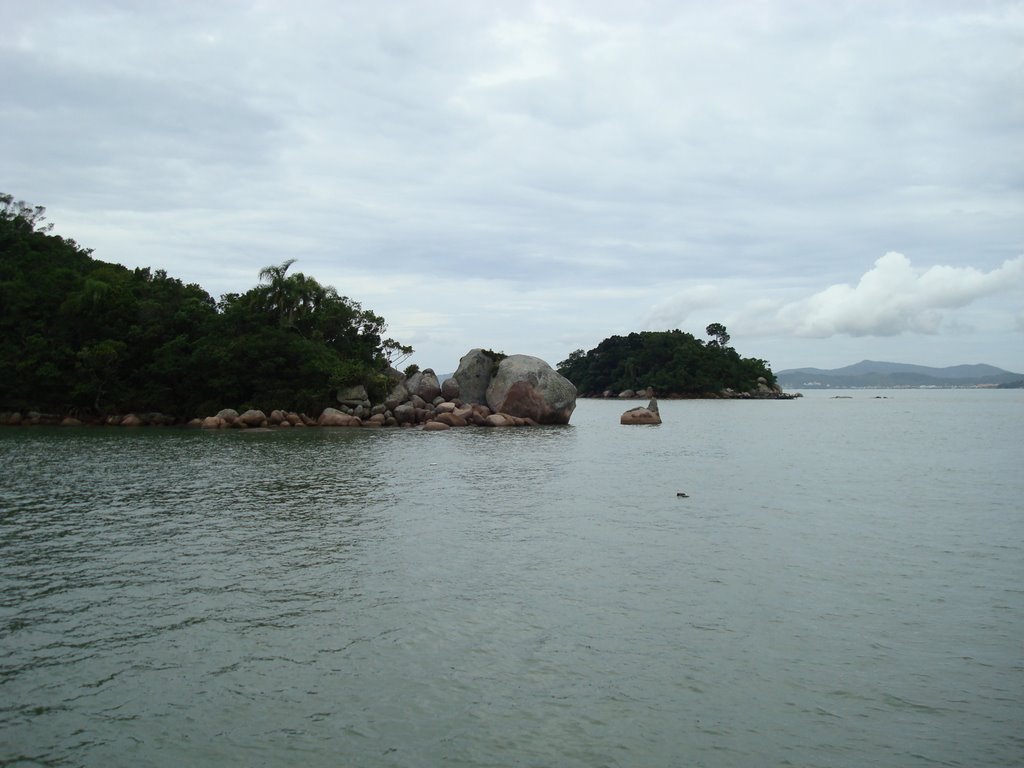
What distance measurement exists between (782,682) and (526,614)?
3.83m

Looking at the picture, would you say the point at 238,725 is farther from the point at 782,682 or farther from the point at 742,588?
the point at 742,588

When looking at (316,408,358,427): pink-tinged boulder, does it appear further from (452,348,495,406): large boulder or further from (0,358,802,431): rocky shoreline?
(452,348,495,406): large boulder

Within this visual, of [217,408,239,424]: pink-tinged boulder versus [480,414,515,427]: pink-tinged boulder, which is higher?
[217,408,239,424]: pink-tinged boulder

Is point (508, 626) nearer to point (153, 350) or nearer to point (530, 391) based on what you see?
point (530, 391)

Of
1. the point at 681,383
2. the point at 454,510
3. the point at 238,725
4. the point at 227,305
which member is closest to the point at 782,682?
the point at 238,725

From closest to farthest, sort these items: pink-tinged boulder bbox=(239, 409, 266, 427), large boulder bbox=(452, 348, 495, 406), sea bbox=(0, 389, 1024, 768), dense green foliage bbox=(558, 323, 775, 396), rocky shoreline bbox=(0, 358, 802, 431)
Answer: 1. sea bbox=(0, 389, 1024, 768)
2. pink-tinged boulder bbox=(239, 409, 266, 427)
3. rocky shoreline bbox=(0, 358, 802, 431)
4. large boulder bbox=(452, 348, 495, 406)
5. dense green foliage bbox=(558, 323, 775, 396)

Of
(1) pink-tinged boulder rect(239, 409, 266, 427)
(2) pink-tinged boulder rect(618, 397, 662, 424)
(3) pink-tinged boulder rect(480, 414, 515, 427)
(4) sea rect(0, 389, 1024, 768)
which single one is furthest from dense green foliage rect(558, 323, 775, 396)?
(4) sea rect(0, 389, 1024, 768)

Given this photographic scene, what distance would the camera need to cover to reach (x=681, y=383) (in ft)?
429

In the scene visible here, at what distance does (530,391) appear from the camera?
5381 centimetres

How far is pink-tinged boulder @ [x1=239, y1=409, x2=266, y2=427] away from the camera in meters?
49.6

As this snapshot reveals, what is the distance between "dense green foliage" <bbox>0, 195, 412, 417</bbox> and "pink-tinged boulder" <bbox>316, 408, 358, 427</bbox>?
4.14ft

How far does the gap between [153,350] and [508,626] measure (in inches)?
1987

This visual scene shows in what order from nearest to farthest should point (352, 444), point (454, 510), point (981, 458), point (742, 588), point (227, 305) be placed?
point (742, 588), point (454, 510), point (981, 458), point (352, 444), point (227, 305)

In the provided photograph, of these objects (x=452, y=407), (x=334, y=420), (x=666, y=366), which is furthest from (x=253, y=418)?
(x=666, y=366)
